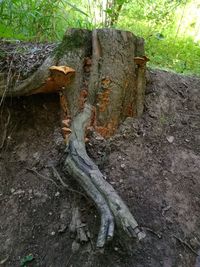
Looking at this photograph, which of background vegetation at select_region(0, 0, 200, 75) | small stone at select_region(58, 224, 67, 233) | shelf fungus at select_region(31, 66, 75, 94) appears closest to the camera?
small stone at select_region(58, 224, 67, 233)

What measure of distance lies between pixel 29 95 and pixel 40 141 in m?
0.42

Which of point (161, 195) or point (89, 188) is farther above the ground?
point (89, 188)

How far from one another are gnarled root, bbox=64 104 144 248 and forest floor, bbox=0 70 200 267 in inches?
6.7

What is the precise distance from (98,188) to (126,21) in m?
4.00

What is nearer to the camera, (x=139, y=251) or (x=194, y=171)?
(x=139, y=251)

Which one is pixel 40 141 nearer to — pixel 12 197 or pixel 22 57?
pixel 12 197

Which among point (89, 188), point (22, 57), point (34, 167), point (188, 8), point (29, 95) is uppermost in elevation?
point (188, 8)

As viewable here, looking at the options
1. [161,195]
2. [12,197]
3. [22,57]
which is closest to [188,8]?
[22,57]

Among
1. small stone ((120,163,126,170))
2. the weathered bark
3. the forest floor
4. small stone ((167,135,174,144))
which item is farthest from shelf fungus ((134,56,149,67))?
small stone ((120,163,126,170))

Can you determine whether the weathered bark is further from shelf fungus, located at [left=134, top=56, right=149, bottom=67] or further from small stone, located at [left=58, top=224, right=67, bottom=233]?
small stone, located at [left=58, top=224, right=67, bottom=233]

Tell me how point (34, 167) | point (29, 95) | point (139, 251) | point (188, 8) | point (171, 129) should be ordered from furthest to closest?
point (188, 8) → point (171, 129) → point (29, 95) → point (34, 167) → point (139, 251)

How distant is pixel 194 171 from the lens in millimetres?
2602

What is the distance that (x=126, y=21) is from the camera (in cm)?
530

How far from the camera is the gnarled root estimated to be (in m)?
1.83
